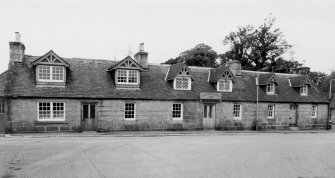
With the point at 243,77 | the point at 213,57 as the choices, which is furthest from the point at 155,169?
the point at 213,57

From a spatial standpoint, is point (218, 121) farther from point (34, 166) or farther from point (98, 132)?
point (34, 166)

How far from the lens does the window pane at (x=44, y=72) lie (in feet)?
77.1

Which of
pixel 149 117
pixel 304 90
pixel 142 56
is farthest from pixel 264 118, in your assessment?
pixel 142 56

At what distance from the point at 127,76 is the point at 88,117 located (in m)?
5.29

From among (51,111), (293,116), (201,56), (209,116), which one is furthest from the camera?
(201,56)

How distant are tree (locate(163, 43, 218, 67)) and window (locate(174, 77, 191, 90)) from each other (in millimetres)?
28653

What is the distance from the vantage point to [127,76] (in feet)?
86.2

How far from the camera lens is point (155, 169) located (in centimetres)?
1093

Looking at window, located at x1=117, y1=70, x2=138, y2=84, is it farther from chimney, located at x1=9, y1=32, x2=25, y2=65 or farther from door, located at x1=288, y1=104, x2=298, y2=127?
door, located at x1=288, y1=104, x2=298, y2=127

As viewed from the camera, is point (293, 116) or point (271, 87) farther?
point (293, 116)

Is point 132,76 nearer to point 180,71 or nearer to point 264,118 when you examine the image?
point 180,71

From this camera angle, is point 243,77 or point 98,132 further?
point 243,77

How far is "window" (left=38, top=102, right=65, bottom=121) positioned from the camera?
22.7m

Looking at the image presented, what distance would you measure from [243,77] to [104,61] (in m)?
16.6
